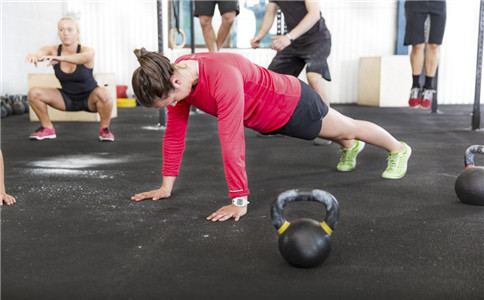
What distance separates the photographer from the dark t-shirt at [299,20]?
317cm

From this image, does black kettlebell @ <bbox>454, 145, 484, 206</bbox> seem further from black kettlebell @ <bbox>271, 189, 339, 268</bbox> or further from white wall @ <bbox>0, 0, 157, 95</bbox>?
white wall @ <bbox>0, 0, 157, 95</bbox>

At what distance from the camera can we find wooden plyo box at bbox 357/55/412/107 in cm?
712

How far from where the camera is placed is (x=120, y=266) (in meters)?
1.31

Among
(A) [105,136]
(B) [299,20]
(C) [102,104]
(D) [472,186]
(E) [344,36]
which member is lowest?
(A) [105,136]

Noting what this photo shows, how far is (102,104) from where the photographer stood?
374 cm

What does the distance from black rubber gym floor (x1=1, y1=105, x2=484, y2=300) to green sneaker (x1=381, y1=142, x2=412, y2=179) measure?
0.06m

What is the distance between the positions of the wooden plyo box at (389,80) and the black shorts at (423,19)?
3266 millimetres

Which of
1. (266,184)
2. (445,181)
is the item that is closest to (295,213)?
(266,184)

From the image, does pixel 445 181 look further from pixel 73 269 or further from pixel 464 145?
pixel 73 269

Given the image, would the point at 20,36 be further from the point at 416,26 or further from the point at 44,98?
the point at 416,26

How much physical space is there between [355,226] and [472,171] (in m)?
0.60

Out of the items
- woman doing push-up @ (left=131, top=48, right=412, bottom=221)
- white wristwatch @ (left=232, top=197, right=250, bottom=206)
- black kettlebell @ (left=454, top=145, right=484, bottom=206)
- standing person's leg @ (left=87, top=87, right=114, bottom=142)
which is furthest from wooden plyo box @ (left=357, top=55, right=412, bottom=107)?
white wristwatch @ (left=232, top=197, right=250, bottom=206)

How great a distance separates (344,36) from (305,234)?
6985 millimetres

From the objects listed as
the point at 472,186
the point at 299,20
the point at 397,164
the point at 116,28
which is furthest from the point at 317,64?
the point at 116,28
